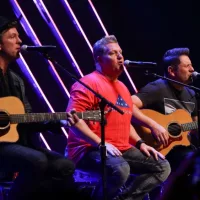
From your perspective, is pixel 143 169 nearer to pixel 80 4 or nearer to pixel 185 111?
pixel 185 111

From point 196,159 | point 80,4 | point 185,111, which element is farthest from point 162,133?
point 196,159

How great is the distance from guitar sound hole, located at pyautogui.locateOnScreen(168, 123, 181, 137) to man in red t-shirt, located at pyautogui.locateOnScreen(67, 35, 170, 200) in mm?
606

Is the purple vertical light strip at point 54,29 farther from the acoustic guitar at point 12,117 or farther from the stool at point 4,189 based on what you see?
the stool at point 4,189

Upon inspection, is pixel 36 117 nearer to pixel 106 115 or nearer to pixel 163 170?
pixel 106 115

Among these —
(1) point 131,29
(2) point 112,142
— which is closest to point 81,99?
(2) point 112,142

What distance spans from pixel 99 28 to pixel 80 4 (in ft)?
1.24

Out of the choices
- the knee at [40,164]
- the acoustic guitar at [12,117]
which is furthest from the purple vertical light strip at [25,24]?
the knee at [40,164]

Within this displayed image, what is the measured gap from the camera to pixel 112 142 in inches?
147

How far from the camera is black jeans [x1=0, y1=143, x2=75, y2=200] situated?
3.12 m

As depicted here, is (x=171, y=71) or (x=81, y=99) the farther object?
(x=171, y=71)

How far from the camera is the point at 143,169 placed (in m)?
3.75

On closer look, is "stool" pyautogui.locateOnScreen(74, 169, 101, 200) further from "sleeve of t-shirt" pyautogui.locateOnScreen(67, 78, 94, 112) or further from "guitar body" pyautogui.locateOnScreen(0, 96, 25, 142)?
"guitar body" pyautogui.locateOnScreen(0, 96, 25, 142)

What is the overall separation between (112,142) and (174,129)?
1.02 meters

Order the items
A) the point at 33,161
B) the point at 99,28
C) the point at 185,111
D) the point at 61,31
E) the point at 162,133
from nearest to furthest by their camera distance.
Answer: the point at 33,161 < the point at 162,133 < the point at 185,111 < the point at 61,31 < the point at 99,28
